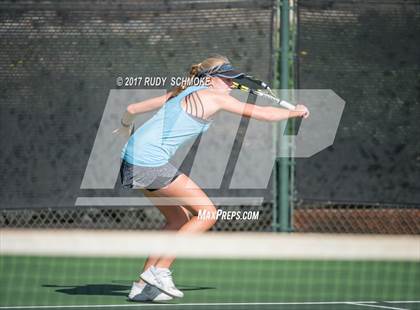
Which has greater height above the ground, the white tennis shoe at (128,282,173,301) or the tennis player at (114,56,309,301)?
the tennis player at (114,56,309,301)

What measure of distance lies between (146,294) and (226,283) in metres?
1.06

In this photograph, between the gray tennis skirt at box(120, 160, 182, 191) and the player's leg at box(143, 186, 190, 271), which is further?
the player's leg at box(143, 186, 190, 271)

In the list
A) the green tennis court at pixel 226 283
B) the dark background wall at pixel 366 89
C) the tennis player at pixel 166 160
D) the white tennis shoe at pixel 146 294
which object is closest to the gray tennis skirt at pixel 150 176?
the tennis player at pixel 166 160

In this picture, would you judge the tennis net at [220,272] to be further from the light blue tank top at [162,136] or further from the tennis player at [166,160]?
the light blue tank top at [162,136]

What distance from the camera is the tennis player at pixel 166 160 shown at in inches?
269

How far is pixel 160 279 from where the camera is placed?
6824mm

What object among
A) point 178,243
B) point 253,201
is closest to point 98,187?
point 253,201

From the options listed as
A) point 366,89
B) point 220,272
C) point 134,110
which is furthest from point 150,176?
point 366,89

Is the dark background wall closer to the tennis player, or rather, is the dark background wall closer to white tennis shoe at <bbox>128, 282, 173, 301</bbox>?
the tennis player

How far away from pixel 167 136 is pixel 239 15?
3.36 m

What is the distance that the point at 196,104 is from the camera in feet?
23.0

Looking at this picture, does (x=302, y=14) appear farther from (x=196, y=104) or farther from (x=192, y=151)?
(x=196, y=104)

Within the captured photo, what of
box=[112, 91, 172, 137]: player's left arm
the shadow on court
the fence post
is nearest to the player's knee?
the shadow on court

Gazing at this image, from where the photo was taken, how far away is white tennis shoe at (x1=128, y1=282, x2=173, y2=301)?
6914 millimetres
